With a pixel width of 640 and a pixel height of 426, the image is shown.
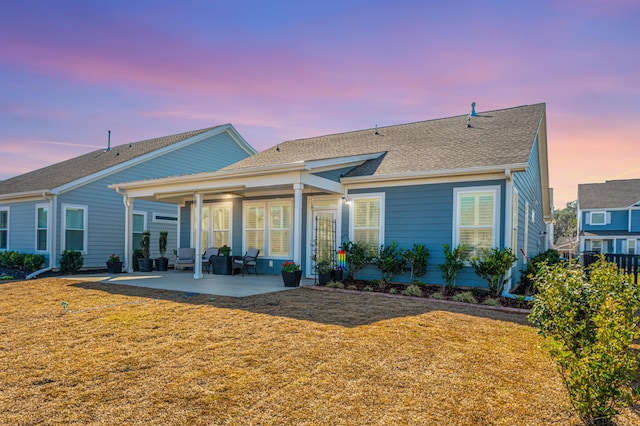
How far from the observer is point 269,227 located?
41.2 ft

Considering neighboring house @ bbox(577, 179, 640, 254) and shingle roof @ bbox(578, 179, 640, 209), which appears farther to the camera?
shingle roof @ bbox(578, 179, 640, 209)

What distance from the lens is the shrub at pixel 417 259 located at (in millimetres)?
9414

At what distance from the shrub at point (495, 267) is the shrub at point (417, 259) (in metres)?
1.13

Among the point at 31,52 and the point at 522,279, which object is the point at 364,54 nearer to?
the point at 522,279

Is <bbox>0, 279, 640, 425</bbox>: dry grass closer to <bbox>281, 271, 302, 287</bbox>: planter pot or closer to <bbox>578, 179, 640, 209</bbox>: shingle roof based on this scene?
<bbox>281, 271, 302, 287</bbox>: planter pot

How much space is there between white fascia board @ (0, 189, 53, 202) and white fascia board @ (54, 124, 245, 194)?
41 cm

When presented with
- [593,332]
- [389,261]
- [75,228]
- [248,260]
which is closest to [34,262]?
[75,228]

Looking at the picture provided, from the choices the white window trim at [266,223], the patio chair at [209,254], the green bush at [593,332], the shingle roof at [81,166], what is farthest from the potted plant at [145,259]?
the green bush at [593,332]

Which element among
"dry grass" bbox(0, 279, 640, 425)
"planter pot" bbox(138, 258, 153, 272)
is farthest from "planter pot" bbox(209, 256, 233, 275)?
"dry grass" bbox(0, 279, 640, 425)

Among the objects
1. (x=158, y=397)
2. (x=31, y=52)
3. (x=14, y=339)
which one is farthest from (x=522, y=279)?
(x=31, y=52)

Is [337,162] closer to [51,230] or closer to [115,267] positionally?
[115,267]

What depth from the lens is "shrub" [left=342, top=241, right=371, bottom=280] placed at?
395 inches

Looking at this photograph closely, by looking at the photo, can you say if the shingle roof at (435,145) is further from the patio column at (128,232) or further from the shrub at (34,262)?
the shrub at (34,262)

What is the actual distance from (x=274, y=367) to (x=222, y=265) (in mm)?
8899
